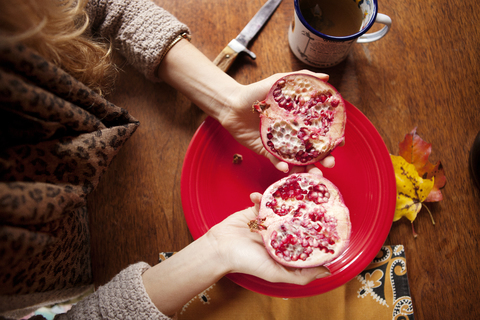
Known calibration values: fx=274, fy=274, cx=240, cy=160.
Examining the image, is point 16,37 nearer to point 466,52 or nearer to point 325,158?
point 325,158

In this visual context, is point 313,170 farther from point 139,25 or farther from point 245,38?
point 139,25

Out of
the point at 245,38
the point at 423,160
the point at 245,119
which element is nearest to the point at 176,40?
the point at 245,38

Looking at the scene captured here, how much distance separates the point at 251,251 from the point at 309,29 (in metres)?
0.69

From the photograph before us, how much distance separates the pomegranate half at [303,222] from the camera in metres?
0.77

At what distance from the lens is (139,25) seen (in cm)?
93

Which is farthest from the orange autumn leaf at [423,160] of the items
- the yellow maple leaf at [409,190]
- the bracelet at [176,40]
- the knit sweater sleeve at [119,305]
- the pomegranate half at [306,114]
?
the knit sweater sleeve at [119,305]

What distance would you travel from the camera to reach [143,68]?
0.98 meters

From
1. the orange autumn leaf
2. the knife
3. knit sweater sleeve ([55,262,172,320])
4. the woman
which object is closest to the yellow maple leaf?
the orange autumn leaf

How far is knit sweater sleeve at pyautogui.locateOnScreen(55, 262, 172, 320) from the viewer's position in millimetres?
794

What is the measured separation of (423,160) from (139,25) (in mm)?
1112

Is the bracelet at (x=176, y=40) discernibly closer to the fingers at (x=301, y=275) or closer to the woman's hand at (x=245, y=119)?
the woman's hand at (x=245, y=119)

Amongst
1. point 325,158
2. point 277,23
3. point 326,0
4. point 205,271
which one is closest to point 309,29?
point 326,0

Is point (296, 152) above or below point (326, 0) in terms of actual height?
below

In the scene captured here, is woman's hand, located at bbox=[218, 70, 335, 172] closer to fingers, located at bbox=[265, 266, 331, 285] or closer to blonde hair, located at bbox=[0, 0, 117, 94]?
fingers, located at bbox=[265, 266, 331, 285]
